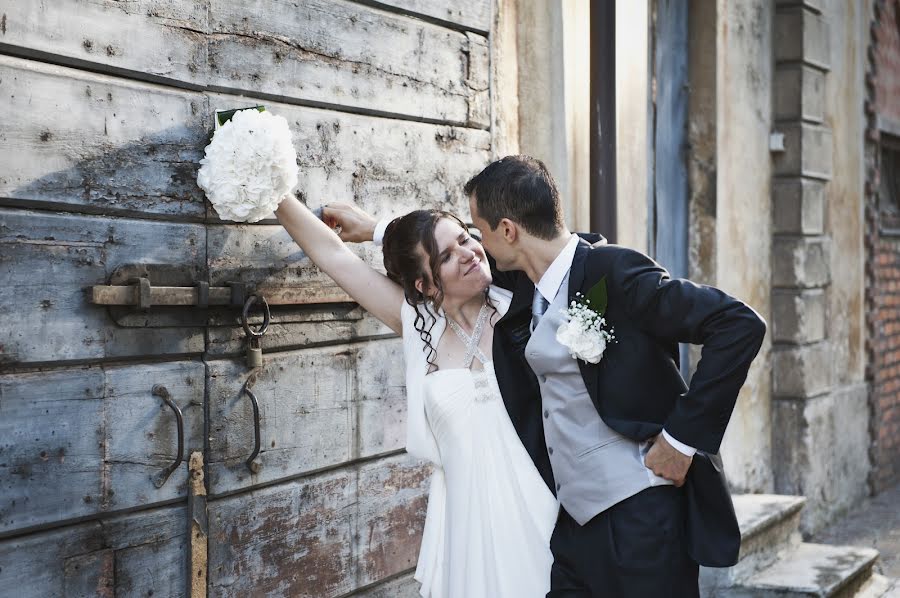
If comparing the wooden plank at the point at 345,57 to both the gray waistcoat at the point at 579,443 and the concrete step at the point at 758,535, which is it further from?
the concrete step at the point at 758,535

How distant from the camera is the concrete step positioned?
4.93m

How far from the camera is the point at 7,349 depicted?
246 cm

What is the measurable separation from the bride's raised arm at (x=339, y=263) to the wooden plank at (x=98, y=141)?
0.89 feet

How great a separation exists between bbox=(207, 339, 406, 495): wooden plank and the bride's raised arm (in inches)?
12.5

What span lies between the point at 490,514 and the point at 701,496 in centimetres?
58

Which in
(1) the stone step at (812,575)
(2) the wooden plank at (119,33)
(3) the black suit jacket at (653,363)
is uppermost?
(2) the wooden plank at (119,33)

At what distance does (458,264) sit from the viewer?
9.87 feet

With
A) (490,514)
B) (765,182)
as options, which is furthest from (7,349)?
(765,182)

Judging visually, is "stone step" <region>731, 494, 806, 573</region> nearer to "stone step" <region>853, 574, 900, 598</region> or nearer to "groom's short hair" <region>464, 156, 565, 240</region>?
"stone step" <region>853, 574, 900, 598</region>

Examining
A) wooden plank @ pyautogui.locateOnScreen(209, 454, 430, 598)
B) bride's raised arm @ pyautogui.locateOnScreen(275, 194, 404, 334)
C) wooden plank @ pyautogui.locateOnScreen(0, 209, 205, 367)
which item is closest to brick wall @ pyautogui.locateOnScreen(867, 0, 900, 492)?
wooden plank @ pyautogui.locateOnScreen(209, 454, 430, 598)

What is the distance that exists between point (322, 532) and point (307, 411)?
0.40 m

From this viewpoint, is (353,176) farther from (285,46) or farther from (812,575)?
(812,575)

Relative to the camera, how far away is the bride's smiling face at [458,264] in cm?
301

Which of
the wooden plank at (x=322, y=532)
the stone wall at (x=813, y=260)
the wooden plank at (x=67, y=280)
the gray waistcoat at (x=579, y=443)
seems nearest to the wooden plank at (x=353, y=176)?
the wooden plank at (x=67, y=280)
